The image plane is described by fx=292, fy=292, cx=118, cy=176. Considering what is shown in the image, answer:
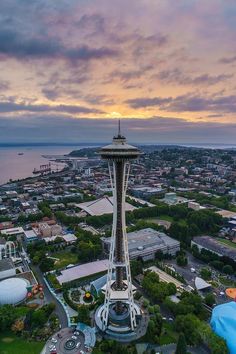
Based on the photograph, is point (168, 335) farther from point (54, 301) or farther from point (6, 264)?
point (6, 264)

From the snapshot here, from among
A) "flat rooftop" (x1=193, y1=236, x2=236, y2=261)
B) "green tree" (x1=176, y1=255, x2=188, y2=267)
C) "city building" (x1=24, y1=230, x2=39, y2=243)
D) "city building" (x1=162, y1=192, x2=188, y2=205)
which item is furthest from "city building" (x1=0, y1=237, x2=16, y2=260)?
"city building" (x1=162, y1=192, x2=188, y2=205)

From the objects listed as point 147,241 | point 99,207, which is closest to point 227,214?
point 147,241

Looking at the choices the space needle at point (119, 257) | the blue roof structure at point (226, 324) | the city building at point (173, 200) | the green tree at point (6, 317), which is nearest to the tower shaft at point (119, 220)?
the space needle at point (119, 257)

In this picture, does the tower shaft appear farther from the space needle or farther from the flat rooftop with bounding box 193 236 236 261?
the flat rooftop with bounding box 193 236 236 261

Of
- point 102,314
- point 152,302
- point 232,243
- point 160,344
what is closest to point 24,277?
point 102,314

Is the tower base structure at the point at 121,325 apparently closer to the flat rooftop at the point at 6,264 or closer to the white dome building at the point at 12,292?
the white dome building at the point at 12,292
